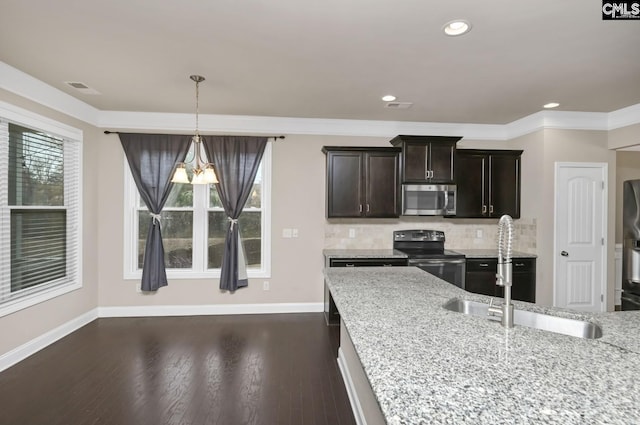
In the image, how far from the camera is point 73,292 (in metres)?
3.91

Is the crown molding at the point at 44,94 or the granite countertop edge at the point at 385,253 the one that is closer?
the crown molding at the point at 44,94

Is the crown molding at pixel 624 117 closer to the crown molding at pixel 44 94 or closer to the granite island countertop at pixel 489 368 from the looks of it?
the granite island countertop at pixel 489 368

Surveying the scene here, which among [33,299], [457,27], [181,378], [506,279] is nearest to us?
[506,279]

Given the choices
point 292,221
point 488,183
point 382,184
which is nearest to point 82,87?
point 292,221

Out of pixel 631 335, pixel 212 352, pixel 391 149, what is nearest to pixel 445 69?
pixel 391 149

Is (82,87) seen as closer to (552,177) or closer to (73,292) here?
(73,292)

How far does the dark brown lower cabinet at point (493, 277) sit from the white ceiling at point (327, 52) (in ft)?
6.45

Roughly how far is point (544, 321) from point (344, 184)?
294 centimetres

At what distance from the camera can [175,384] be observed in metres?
2.72

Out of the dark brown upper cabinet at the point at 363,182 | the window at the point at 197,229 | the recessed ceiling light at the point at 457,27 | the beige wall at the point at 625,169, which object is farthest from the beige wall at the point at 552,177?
the window at the point at 197,229

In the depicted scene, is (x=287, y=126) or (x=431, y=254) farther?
(x=287, y=126)

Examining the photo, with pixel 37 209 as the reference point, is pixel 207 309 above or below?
below

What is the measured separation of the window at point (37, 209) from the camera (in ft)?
10.0

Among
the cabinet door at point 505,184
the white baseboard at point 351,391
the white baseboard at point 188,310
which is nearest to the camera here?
the white baseboard at point 351,391
